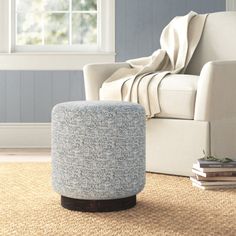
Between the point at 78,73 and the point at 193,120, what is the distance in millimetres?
1784

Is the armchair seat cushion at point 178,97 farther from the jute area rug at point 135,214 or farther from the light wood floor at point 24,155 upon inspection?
the light wood floor at point 24,155

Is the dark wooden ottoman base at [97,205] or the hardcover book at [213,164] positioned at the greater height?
the hardcover book at [213,164]

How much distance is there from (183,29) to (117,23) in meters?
1.04

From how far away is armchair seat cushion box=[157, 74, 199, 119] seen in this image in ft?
12.3

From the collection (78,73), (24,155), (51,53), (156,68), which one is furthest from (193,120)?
(51,53)

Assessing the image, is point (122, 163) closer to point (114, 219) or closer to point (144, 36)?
point (114, 219)

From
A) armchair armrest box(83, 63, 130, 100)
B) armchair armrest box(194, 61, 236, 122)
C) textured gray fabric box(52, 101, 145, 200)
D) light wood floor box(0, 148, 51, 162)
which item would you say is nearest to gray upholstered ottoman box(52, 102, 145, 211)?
textured gray fabric box(52, 101, 145, 200)

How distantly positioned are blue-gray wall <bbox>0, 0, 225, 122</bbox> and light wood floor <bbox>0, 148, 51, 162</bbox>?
29 centimetres

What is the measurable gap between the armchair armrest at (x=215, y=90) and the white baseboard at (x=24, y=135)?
1.91 m

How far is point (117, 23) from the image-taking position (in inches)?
211

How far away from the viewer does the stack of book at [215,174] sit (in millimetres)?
3428

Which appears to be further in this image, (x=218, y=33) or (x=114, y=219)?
(x=218, y=33)

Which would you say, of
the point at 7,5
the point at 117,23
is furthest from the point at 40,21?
the point at 117,23

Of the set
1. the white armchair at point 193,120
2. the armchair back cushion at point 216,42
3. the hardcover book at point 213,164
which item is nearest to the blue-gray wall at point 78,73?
the armchair back cushion at point 216,42
